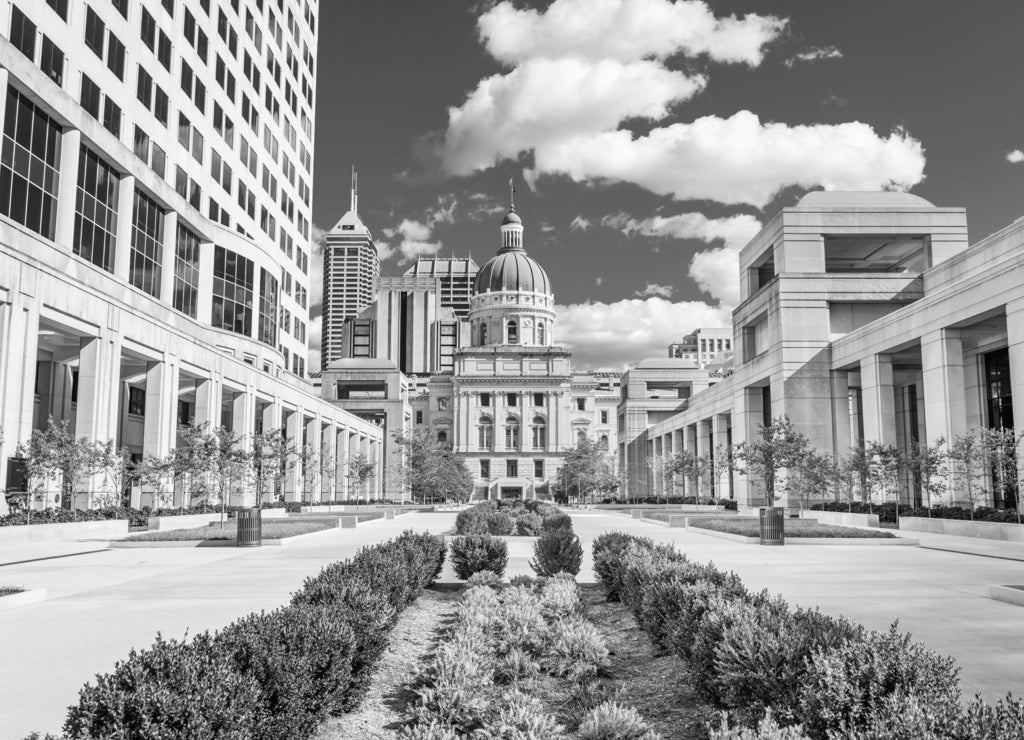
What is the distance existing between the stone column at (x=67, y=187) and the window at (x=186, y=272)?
1155 centimetres

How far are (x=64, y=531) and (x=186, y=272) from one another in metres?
25.9

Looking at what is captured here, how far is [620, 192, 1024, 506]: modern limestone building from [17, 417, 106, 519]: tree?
3178cm

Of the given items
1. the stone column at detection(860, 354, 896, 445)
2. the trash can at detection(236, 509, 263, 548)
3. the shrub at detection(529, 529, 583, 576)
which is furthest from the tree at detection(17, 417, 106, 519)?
the stone column at detection(860, 354, 896, 445)

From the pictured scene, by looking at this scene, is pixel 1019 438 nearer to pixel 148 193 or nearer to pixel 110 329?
pixel 110 329

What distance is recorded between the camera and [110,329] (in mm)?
30688

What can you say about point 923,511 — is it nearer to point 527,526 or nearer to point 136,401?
point 527,526

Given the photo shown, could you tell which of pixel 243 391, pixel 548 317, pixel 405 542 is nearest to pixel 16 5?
pixel 243 391

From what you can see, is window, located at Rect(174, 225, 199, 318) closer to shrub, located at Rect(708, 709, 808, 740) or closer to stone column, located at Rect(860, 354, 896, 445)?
stone column, located at Rect(860, 354, 896, 445)

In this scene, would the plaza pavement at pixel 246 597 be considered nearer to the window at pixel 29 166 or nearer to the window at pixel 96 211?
the window at pixel 29 166

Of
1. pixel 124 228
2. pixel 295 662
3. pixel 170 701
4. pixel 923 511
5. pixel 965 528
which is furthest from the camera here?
pixel 124 228

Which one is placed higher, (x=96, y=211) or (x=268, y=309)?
(x=96, y=211)

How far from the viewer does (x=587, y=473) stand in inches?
3504

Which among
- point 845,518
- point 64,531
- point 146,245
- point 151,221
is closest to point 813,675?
point 64,531

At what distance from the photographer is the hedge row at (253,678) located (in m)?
4.56
